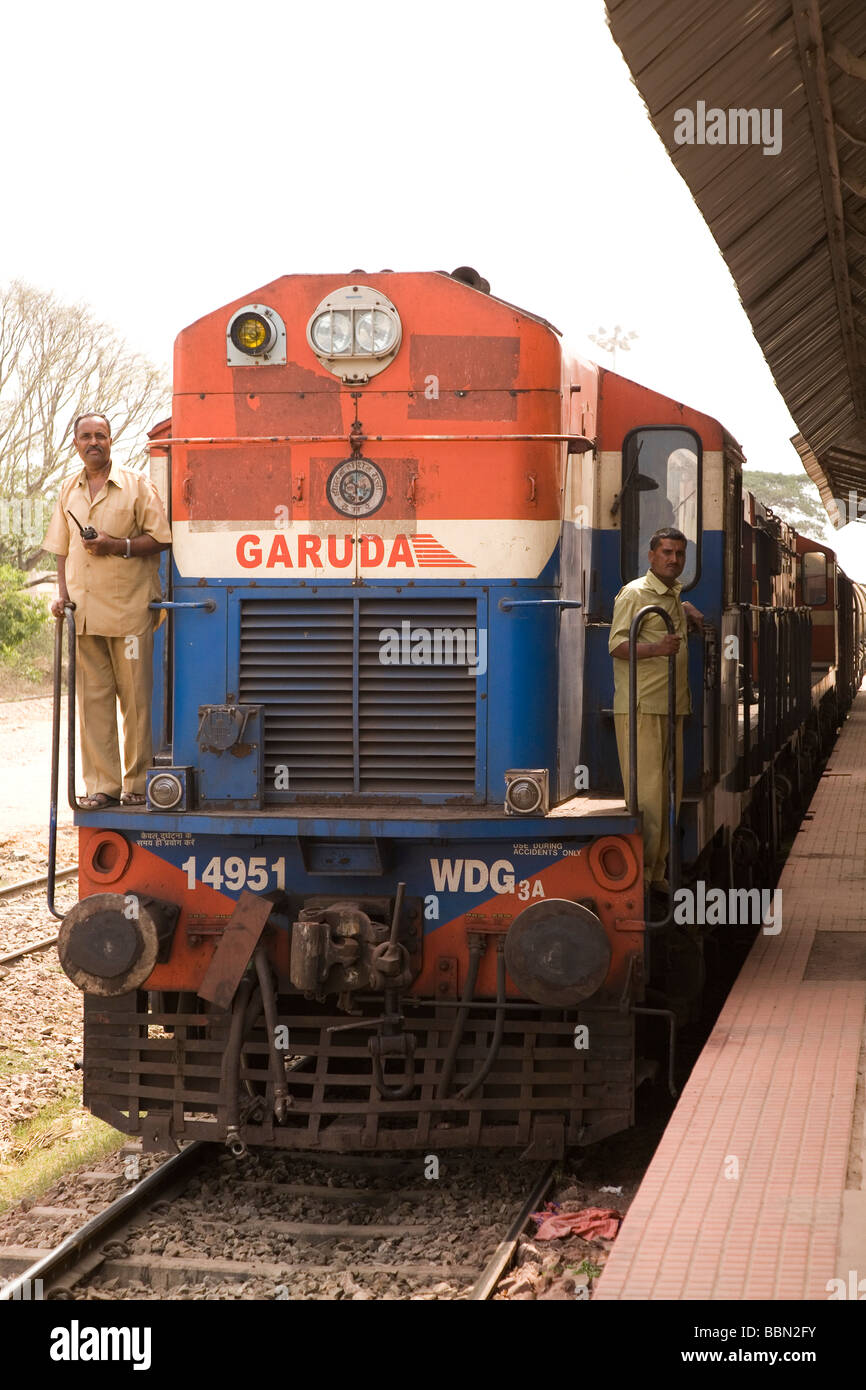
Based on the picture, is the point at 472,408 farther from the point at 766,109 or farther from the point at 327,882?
the point at 766,109

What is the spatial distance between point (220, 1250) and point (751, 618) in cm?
589

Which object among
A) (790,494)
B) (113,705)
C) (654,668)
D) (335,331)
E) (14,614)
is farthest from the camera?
(790,494)

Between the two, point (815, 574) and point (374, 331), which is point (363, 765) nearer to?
point (374, 331)

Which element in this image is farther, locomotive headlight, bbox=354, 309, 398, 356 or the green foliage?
the green foliage

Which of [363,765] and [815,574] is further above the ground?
[815,574]

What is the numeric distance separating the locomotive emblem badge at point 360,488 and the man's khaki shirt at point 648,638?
1234mm

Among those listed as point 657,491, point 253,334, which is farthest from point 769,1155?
point 253,334

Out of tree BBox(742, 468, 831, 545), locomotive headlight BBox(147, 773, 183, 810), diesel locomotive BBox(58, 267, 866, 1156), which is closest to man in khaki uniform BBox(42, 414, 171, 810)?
diesel locomotive BBox(58, 267, 866, 1156)

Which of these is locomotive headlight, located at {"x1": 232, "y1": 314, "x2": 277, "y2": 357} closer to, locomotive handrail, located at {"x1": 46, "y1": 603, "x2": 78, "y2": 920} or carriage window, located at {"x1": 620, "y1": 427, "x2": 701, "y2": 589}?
locomotive handrail, located at {"x1": 46, "y1": 603, "x2": 78, "y2": 920}

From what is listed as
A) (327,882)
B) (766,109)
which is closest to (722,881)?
(327,882)

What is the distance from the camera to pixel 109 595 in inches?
274

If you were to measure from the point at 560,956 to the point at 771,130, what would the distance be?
536 cm

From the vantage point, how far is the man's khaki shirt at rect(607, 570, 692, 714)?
6.96m

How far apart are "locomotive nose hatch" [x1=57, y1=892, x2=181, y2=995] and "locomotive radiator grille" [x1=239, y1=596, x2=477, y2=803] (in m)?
0.81
